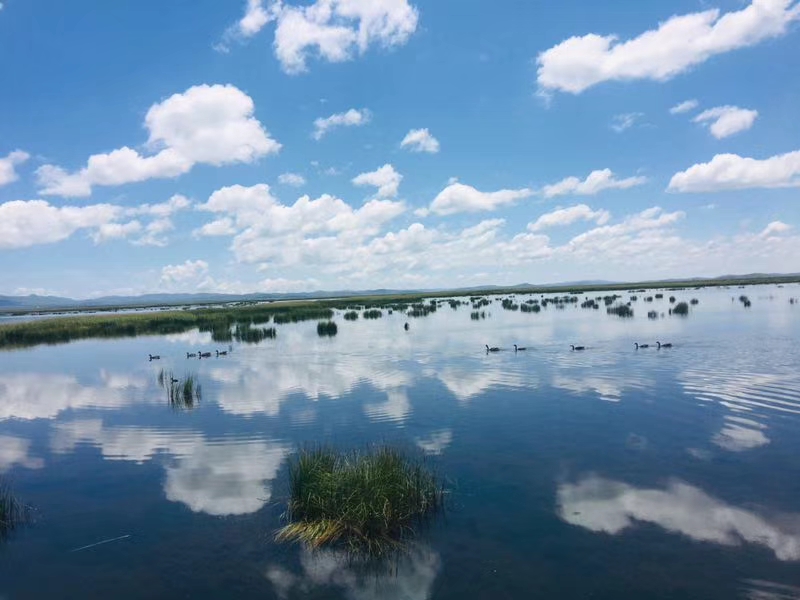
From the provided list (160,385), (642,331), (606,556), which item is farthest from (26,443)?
(642,331)

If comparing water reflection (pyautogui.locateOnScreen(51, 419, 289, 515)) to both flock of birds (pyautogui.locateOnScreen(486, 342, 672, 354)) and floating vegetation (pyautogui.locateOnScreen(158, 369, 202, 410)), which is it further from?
flock of birds (pyautogui.locateOnScreen(486, 342, 672, 354))

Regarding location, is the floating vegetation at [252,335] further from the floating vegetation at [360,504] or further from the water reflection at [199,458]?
the floating vegetation at [360,504]

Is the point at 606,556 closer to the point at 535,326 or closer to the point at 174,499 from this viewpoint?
the point at 174,499

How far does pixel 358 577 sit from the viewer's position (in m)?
7.89

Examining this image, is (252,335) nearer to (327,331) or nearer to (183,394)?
(327,331)

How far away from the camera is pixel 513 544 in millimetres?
8641

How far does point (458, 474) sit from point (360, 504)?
126 inches

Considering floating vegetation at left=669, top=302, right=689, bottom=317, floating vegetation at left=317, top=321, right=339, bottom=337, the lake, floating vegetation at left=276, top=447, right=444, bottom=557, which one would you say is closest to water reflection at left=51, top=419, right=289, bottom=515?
the lake

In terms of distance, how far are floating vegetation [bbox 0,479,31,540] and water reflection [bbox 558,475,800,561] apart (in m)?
10.4

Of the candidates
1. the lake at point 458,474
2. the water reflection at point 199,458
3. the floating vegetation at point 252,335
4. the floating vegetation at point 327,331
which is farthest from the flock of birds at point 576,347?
the floating vegetation at point 252,335

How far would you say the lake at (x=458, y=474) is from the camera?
7.91 meters

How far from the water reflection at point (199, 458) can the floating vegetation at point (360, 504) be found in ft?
4.82

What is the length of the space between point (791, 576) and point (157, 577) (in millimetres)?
9407

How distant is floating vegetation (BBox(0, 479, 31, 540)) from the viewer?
9977mm
